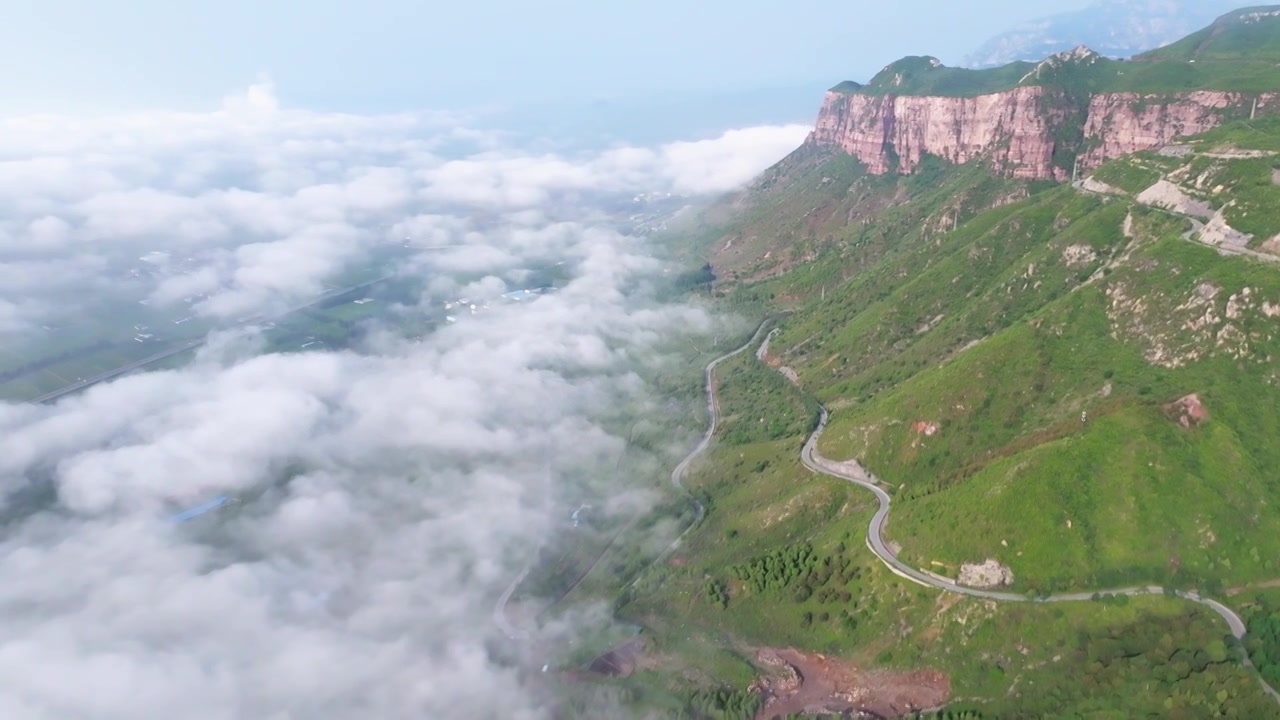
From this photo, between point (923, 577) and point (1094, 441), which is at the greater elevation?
point (1094, 441)

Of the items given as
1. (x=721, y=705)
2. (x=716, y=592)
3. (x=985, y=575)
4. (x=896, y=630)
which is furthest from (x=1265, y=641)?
(x=716, y=592)

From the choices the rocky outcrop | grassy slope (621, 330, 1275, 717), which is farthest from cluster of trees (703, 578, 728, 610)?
Result: the rocky outcrop

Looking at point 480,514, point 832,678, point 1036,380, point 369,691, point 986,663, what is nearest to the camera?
point 986,663

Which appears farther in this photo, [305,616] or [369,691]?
[305,616]

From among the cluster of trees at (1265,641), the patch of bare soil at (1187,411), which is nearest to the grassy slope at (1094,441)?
the patch of bare soil at (1187,411)

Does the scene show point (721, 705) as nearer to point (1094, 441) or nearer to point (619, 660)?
point (619, 660)

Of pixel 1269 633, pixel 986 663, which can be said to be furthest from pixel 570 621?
pixel 1269 633

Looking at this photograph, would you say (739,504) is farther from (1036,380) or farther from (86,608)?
(86,608)

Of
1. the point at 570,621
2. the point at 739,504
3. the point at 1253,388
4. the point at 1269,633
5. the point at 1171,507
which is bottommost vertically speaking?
the point at 570,621

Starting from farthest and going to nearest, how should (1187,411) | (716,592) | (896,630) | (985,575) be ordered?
(716,592)
(1187,411)
(896,630)
(985,575)
